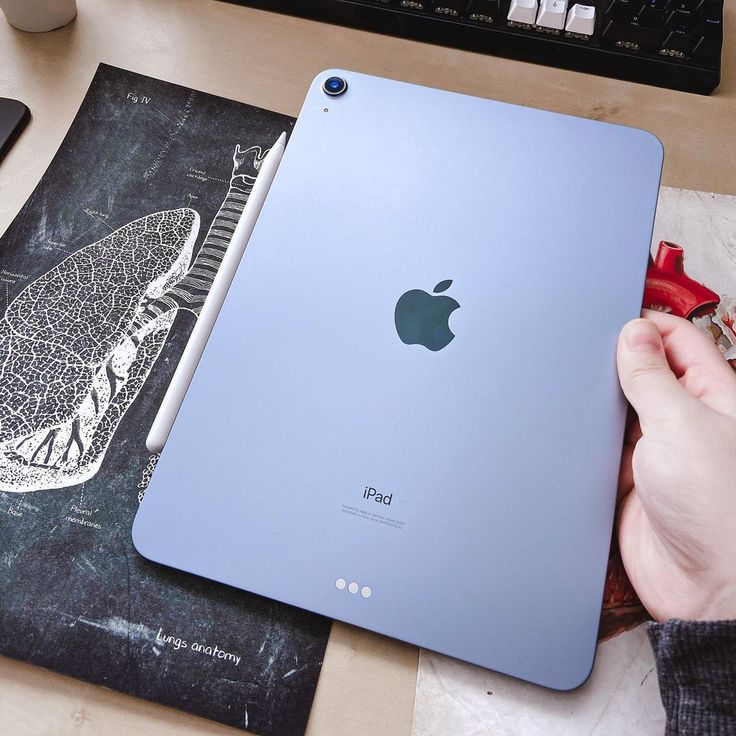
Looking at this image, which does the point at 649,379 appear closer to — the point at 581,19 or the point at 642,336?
the point at 642,336

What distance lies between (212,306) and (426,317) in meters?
0.20

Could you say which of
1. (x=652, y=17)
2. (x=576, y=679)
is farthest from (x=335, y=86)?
(x=576, y=679)

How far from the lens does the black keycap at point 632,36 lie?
76 centimetres

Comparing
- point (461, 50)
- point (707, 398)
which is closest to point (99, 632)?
point (707, 398)

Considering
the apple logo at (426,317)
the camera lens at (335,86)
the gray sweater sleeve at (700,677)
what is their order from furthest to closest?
the camera lens at (335,86) → the apple logo at (426,317) → the gray sweater sleeve at (700,677)

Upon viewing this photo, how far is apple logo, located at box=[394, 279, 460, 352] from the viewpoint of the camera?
59 cm

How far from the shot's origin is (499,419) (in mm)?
562

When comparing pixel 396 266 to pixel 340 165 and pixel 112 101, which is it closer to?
pixel 340 165

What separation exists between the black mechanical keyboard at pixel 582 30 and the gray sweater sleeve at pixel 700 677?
60 cm

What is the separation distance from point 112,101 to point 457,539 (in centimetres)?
61

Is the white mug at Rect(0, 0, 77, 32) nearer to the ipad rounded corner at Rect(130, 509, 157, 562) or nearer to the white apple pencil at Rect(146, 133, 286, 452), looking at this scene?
the white apple pencil at Rect(146, 133, 286, 452)

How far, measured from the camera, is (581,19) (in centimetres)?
77

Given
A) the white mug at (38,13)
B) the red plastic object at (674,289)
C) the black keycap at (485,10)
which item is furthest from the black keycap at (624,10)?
the white mug at (38,13)

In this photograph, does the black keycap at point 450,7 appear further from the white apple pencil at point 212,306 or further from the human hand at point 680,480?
the human hand at point 680,480
